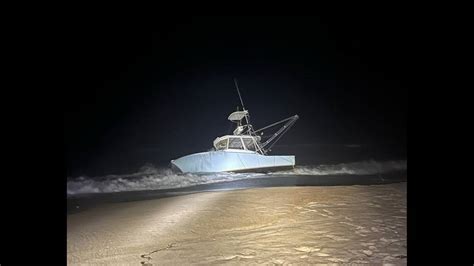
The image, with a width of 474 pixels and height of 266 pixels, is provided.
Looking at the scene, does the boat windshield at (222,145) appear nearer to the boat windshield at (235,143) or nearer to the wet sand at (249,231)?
the boat windshield at (235,143)

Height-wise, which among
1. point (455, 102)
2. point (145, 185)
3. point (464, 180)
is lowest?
point (145, 185)

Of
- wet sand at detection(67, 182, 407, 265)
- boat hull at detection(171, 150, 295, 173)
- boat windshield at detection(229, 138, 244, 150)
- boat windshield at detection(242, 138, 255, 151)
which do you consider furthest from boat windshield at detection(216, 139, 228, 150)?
wet sand at detection(67, 182, 407, 265)

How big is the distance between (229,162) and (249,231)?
1160 cm

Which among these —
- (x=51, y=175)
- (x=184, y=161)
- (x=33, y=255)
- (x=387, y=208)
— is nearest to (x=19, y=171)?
(x=51, y=175)

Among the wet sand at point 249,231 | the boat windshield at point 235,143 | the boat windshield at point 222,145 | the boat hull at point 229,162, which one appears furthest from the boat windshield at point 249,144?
the wet sand at point 249,231

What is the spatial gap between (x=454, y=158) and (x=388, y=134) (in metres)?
45.1

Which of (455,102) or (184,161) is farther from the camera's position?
(184,161)

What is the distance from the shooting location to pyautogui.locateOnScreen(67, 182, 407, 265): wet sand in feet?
14.9

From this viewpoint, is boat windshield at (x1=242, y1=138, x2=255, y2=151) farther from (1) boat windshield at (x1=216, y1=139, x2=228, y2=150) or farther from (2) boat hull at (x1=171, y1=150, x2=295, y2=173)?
(2) boat hull at (x1=171, y1=150, x2=295, y2=173)

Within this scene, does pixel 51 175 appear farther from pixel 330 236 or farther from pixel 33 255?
pixel 330 236

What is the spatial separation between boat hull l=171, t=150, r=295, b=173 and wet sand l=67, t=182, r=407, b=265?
8.35 meters

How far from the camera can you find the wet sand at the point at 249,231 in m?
4.55

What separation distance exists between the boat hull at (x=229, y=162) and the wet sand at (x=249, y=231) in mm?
8354

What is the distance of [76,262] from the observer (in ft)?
15.2
